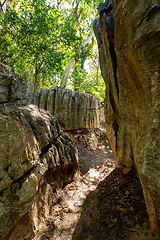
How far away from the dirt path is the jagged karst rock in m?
3.43

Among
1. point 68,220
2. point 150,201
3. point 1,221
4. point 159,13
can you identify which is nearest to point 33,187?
point 1,221

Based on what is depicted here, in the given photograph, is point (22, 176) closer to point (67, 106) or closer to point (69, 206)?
point (69, 206)

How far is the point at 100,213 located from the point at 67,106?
175 inches

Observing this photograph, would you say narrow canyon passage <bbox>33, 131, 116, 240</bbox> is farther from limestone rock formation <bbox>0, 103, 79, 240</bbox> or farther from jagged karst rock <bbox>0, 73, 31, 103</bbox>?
jagged karst rock <bbox>0, 73, 31, 103</bbox>

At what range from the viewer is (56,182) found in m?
3.18

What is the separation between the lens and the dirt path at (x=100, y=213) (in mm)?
2090

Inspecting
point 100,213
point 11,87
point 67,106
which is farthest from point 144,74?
point 67,106

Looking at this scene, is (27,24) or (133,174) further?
(27,24)

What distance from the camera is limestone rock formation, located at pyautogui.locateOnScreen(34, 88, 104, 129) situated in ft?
19.5

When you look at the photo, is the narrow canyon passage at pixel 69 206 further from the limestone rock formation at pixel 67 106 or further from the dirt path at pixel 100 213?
the limestone rock formation at pixel 67 106

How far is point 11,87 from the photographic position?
13.4 feet

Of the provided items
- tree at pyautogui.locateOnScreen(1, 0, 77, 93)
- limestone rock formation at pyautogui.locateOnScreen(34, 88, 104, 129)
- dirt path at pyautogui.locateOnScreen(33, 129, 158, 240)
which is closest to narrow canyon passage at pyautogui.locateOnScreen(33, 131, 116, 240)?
dirt path at pyautogui.locateOnScreen(33, 129, 158, 240)

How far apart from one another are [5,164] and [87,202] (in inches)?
91.0

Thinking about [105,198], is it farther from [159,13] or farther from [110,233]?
[159,13]
